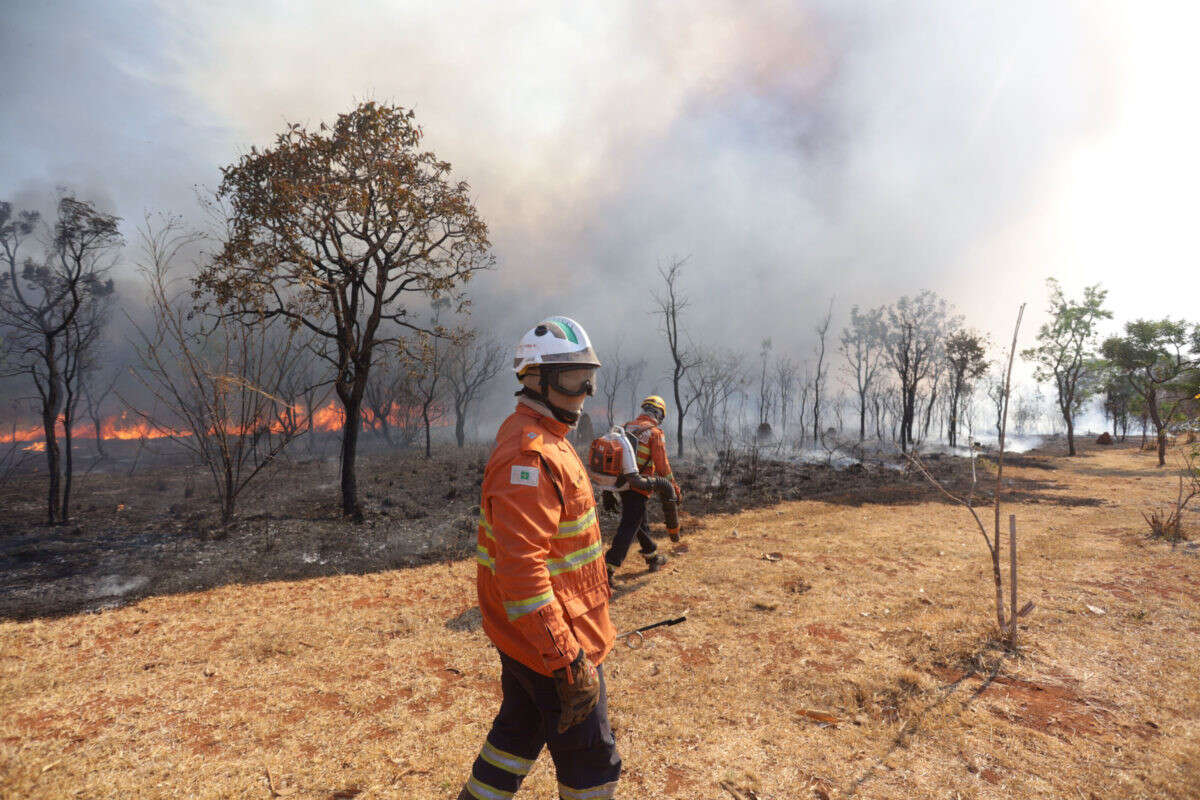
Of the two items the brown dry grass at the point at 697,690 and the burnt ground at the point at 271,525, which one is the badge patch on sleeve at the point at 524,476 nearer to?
the brown dry grass at the point at 697,690

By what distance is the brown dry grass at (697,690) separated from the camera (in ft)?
9.67

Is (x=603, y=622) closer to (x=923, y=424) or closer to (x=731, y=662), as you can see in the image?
(x=731, y=662)

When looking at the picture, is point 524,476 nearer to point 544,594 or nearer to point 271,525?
point 544,594

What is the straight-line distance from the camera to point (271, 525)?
1005 cm

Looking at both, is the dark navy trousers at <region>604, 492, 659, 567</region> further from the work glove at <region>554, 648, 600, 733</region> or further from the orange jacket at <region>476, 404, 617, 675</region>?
the work glove at <region>554, 648, 600, 733</region>

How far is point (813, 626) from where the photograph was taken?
5.05m

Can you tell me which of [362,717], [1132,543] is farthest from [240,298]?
[1132,543]

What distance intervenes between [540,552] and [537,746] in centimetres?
100

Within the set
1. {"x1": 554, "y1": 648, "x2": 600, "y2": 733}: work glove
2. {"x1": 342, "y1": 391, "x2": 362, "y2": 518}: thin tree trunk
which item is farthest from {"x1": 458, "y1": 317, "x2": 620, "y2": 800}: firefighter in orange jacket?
{"x1": 342, "y1": 391, "x2": 362, "y2": 518}: thin tree trunk

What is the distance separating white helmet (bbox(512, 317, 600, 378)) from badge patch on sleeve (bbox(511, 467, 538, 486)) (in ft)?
1.70

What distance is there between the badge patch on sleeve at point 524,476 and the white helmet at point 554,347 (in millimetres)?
518

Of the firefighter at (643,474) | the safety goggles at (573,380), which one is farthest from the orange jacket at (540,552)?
the firefighter at (643,474)

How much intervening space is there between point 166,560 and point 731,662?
9077 millimetres

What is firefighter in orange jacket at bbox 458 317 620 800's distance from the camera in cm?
188
